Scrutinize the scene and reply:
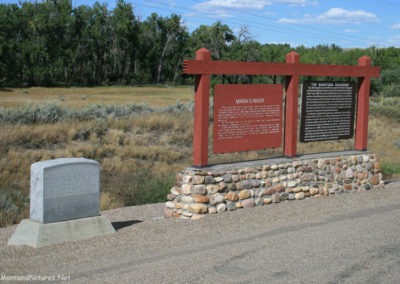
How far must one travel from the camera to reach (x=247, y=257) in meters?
7.19

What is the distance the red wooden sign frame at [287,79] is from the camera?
32.7 feet

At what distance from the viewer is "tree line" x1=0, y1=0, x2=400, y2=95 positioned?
80.9 metres

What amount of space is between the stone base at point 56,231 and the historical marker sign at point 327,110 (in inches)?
210

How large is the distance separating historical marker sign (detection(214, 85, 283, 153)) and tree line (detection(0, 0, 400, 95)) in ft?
209

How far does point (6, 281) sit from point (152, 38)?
92.4 m

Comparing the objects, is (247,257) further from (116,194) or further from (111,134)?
(111,134)

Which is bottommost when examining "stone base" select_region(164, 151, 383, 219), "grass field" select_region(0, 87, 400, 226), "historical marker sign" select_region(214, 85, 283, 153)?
"grass field" select_region(0, 87, 400, 226)

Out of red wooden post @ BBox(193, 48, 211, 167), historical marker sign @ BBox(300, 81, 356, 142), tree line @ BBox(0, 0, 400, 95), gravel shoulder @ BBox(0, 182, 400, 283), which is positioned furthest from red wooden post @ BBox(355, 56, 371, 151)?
tree line @ BBox(0, 0, 400, 95)

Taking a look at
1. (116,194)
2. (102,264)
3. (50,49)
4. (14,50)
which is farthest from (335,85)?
(50,49)

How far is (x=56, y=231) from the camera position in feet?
26.5

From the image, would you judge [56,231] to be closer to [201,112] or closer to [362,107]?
[201,112]

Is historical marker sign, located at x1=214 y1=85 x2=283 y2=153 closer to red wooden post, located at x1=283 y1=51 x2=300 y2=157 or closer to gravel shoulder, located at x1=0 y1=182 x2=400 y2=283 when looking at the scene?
red wooden post, located at x1=283 y1=51 x2=300 y2=157

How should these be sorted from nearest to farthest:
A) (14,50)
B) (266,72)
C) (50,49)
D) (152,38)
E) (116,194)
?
(266,72) < (116,194) < (14,50) < (50,49) < (152,38)

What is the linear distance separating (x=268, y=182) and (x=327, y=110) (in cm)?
272
